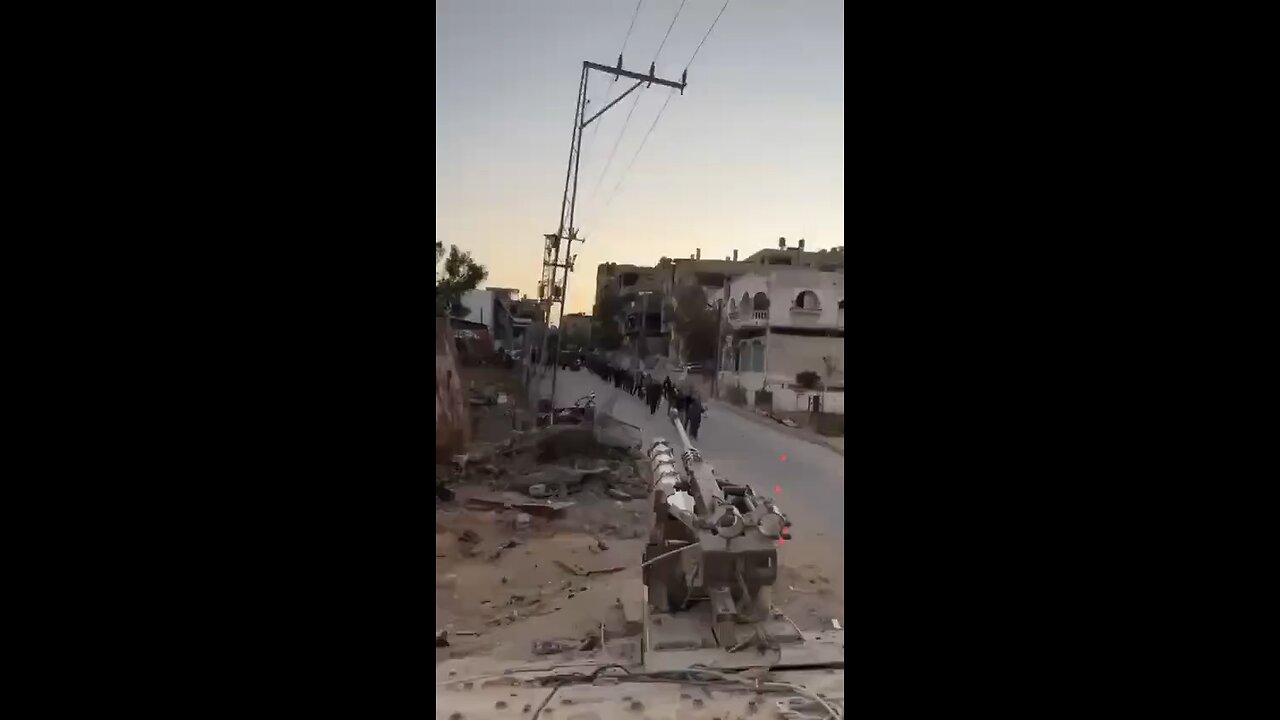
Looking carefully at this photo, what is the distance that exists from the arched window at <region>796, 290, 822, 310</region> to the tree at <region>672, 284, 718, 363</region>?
0.41m

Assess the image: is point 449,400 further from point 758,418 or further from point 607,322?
point 758,418

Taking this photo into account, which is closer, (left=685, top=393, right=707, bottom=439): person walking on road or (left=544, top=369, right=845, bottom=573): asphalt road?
(left=544, top=369, right=845, bottom=573): asphalt road

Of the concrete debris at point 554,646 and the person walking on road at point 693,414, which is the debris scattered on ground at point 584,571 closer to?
the concrete debris at point 554,646

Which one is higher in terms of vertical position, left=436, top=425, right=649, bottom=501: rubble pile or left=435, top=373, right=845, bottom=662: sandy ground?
left=436, top=425, right=649, bottom=501: rubble pile

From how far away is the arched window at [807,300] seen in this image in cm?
302

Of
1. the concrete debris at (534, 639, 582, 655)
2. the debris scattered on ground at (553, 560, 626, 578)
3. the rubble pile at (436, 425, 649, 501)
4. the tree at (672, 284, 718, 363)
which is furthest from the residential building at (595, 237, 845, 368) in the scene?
the concrete debris at (534, 639, 582, 655)

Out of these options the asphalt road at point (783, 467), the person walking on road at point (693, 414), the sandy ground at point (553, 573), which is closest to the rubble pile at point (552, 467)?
the sandy ground at point (553, 573)

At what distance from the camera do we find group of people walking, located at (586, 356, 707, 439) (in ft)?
10.9

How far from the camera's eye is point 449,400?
355cm

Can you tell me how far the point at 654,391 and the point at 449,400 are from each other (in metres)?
1.11

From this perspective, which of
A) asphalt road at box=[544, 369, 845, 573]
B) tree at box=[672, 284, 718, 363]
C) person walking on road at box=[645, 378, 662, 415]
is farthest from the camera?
person walking on road at box=[645, 378, 662, 415]

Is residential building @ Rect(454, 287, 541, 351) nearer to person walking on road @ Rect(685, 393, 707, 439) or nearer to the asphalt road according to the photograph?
the asphalt road
